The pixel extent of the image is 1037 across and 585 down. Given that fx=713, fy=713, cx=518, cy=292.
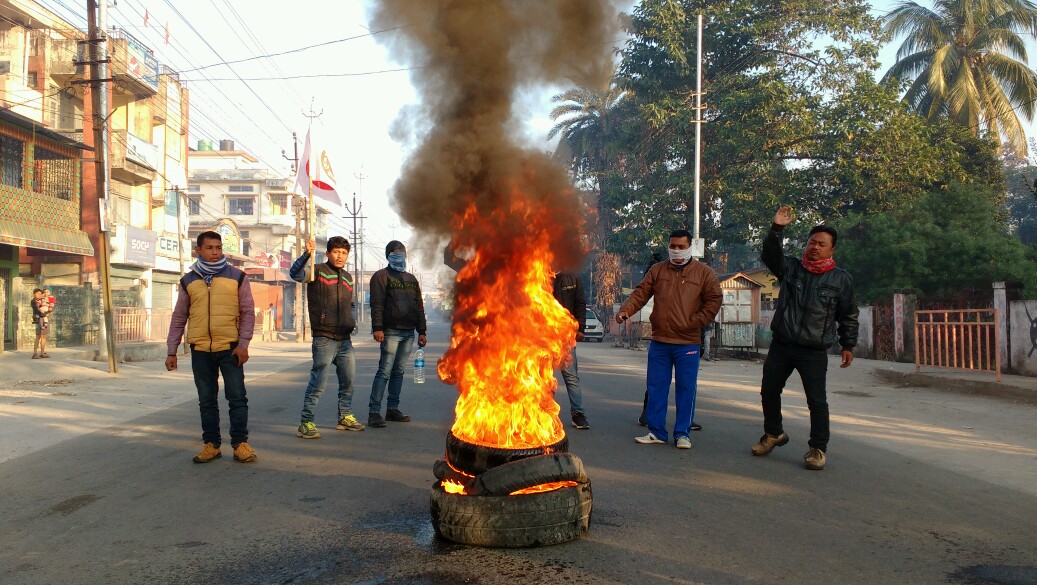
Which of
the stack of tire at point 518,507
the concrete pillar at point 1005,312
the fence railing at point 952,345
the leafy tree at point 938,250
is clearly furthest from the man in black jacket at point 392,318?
the leafy tree at point 938,250

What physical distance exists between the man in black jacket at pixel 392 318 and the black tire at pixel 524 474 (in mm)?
4068

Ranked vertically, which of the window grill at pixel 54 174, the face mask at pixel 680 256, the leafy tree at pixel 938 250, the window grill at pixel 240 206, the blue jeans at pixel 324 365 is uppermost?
the window grill at pixel 240 206

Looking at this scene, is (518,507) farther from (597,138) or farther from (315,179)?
(597,138)

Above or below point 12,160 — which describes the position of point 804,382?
below

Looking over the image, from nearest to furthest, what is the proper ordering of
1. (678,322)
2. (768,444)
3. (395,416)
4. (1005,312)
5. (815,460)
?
(815,460) < (768,444) < (678,322) < (395,416) < (1005,312)

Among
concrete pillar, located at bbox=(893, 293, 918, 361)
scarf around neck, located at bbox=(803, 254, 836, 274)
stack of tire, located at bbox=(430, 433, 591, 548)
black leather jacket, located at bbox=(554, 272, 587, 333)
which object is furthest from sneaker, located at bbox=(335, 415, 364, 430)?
concrete pillar, located at bbox=(893, 293, 918, 361)

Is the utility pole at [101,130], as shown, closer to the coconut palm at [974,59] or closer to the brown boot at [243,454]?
the brown boot at [243,454]

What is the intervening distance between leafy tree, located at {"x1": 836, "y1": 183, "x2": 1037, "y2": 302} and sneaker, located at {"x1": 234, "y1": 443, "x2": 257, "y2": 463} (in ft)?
51.6

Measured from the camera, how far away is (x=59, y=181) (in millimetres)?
24047

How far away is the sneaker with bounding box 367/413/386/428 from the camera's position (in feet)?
25.6

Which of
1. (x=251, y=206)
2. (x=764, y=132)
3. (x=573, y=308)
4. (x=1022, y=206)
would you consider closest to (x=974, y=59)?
(x=764, y=132)

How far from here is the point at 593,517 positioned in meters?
4.38

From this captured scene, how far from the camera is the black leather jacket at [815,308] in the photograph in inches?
236

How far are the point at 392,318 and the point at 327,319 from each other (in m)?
0.85
